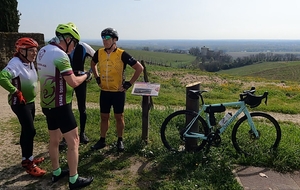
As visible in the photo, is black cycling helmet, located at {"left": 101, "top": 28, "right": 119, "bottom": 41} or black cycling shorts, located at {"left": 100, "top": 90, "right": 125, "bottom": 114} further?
black cycling shorts, located at {"left": 100, "top": 90, "right": 125, "bottom": 114}

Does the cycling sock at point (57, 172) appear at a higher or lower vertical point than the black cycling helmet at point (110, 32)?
lower

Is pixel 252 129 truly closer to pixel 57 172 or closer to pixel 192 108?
pixel 192 108

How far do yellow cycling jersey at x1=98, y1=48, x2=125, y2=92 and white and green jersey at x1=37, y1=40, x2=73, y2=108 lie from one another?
1.14 m

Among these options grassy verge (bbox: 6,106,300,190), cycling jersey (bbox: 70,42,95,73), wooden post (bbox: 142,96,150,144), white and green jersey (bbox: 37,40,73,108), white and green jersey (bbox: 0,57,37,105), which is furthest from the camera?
wooden post (bbox: 142,96,150,144)

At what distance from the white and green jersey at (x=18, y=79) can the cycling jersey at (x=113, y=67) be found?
3.58 feet

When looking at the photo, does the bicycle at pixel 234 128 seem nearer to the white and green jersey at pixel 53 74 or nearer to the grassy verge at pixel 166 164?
the grassy verge at pixel 166 164

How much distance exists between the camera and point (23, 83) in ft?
13.1

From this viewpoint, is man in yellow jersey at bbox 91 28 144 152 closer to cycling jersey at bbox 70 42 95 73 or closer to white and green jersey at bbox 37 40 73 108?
cycling jersey at bbox 70 42 95 73

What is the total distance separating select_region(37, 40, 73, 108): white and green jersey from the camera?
10.8 ft

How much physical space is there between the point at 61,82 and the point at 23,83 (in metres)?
0.89

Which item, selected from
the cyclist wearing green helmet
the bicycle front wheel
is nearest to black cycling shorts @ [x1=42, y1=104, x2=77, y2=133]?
the cyclist wearing green helmet

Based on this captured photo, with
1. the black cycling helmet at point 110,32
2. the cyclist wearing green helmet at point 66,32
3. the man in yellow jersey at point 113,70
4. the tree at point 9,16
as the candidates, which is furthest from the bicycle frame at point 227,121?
the tree at point 9,16

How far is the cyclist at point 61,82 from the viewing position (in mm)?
3316

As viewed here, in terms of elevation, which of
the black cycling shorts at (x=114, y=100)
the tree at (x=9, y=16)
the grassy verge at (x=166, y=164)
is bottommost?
the grassy verge at (x=166, y=164)
